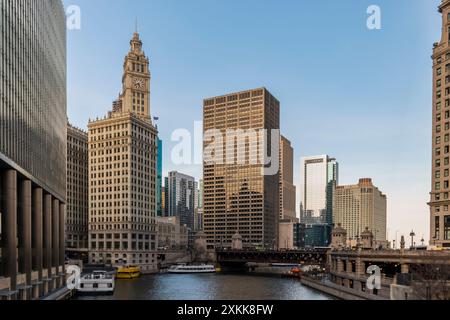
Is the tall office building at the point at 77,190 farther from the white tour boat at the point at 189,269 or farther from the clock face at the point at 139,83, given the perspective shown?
the white tour boat at the point at 189,269

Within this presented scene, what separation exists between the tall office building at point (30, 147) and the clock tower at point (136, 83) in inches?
4082

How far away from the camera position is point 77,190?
7170 inches

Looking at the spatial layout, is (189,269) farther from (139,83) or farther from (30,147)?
(30,147)

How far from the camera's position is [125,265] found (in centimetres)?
15000

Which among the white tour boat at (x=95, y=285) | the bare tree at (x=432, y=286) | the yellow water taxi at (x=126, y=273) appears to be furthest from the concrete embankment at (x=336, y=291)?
the yellow water taxi at (x=126, y=273)

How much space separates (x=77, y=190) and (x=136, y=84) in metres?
50.7

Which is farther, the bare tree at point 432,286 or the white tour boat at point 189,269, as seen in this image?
the white tour boat at point 189,269

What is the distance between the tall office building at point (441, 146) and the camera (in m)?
100

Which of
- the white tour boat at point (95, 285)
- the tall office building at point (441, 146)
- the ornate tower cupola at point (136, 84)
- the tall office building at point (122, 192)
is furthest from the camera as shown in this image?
the ornate tower cupola at point (136, 84)

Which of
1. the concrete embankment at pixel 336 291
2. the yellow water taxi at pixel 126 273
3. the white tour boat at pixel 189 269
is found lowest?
the white tour boat at pixel 189 269

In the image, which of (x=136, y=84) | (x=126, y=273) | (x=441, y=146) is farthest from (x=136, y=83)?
(x=441, y=146)

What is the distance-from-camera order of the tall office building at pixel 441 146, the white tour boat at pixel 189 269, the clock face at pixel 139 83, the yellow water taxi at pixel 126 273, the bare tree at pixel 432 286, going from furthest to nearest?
the clock face at pixel 139 83 < the white tour boat at pixel 189 269 < the yellow water taxi at pixel 126 273 < the tall office building at pixel 441 146 < the bare tree at pixel 432 286
